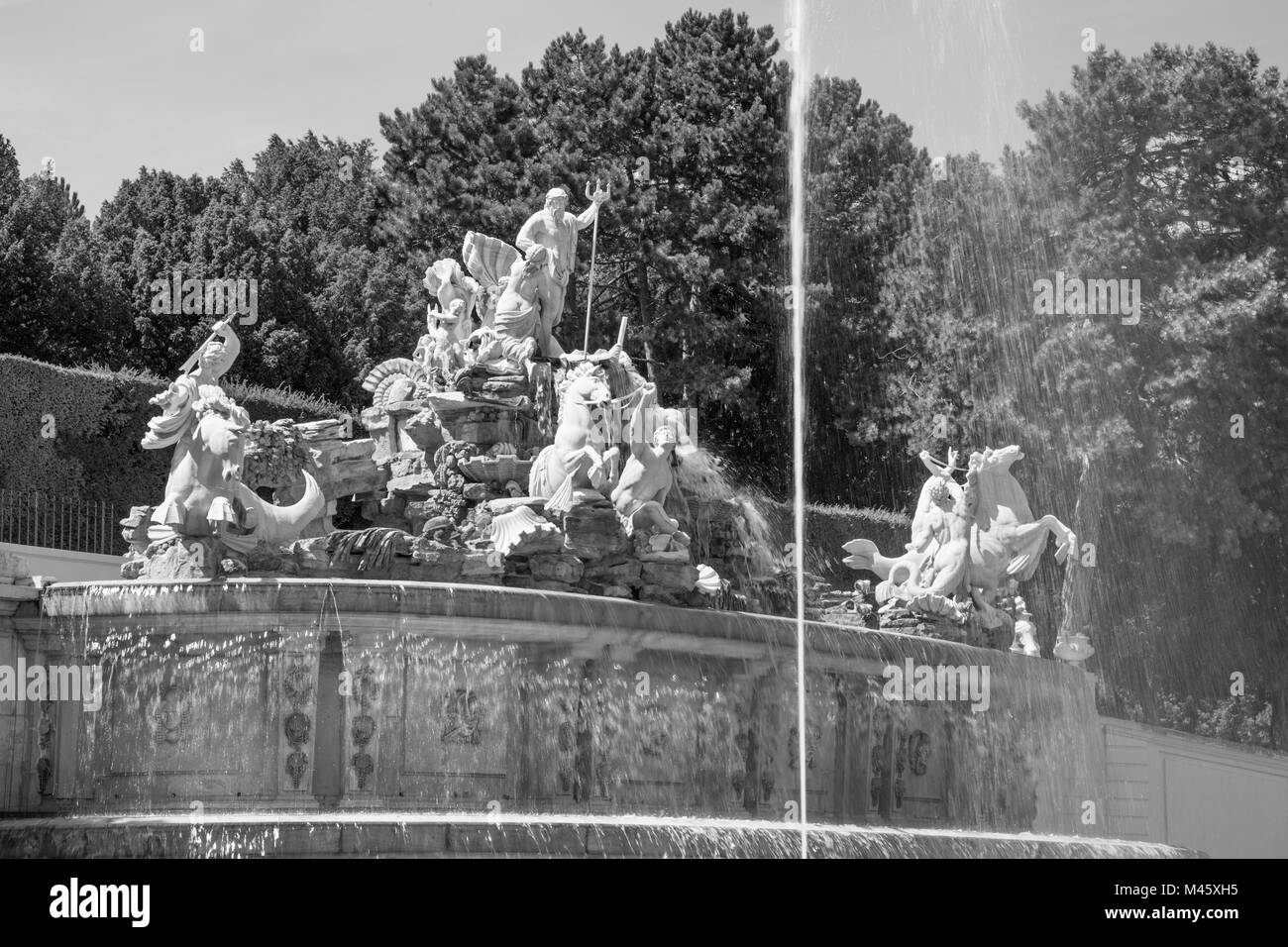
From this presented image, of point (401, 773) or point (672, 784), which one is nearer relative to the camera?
point (401, 773)

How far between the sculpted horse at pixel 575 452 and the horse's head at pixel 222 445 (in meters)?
3.17

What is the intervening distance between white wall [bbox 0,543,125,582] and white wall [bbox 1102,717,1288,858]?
1363 cm

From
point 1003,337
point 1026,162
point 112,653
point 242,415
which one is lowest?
point 112,653

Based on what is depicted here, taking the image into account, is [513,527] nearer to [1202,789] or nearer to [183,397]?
[183,397]

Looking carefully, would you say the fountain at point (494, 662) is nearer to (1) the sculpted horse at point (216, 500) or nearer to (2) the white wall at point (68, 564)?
(1) the sculpted horse at point (216, 500)

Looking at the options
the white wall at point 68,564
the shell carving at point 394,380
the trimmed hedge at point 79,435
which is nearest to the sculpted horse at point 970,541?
the trimmed hedge at point 79,435

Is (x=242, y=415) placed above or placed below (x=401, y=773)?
above

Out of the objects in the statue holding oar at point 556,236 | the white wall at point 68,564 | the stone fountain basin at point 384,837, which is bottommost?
the stone fountain basin at point 384,837

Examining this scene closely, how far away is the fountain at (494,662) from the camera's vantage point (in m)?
18.5

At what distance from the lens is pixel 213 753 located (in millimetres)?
18438
